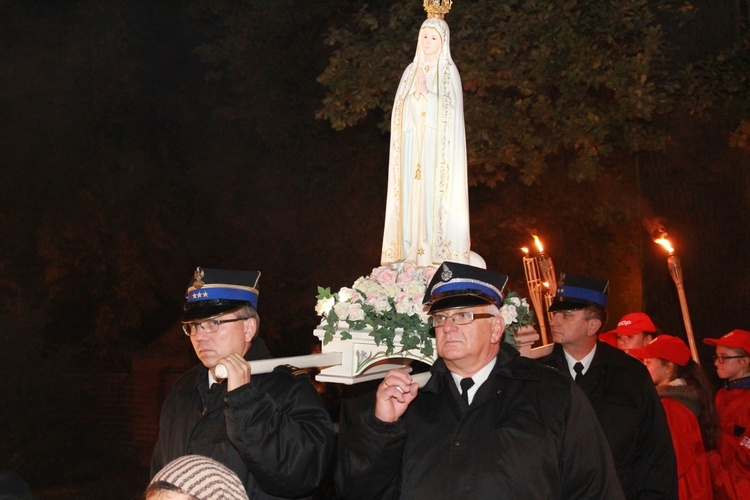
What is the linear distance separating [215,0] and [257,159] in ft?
9.60

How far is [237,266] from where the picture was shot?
17906 millimetres

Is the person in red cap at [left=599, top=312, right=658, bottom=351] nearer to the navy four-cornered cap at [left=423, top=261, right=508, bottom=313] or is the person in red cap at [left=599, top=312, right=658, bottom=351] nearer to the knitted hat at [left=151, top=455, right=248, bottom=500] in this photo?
the navy four-cornered cap at [left=423, top=261, right=508, bottom=313]

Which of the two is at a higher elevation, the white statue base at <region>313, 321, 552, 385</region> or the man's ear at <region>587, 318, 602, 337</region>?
the man's ear at <region>587, 318, 602, 337</region>

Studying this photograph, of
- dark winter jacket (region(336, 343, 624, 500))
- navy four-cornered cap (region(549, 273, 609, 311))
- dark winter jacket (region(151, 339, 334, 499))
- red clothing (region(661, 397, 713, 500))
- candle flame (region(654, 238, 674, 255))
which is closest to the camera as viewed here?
dark winter jacket (region(336, 343, 624, 500))

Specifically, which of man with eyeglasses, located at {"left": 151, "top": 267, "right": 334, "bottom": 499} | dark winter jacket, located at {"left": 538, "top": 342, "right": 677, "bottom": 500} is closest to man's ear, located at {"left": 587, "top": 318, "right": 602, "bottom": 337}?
dark winter jacket, located at {"left": 538, "top": 342, "right": 677, "bottom": 500}

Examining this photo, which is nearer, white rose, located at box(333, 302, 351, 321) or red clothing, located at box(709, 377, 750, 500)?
white rose, located at box(333, 302, 351, 321)

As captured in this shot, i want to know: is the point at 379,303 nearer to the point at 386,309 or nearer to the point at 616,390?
the point at 386,309

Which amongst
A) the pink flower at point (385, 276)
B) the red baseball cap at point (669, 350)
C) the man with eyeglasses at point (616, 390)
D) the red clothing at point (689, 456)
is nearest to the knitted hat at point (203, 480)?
the man with eyeglasses at point (616, 390)

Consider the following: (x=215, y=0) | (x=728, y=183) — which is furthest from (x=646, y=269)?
(x=215, y=0)

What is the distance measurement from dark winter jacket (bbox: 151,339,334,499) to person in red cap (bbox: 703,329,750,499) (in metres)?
3.39

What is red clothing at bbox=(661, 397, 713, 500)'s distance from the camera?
5.83 meters

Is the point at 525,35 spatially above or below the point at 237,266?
above

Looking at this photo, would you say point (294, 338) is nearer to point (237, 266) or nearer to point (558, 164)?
point (237, 266)

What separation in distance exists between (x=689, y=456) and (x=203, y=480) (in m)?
4.09
